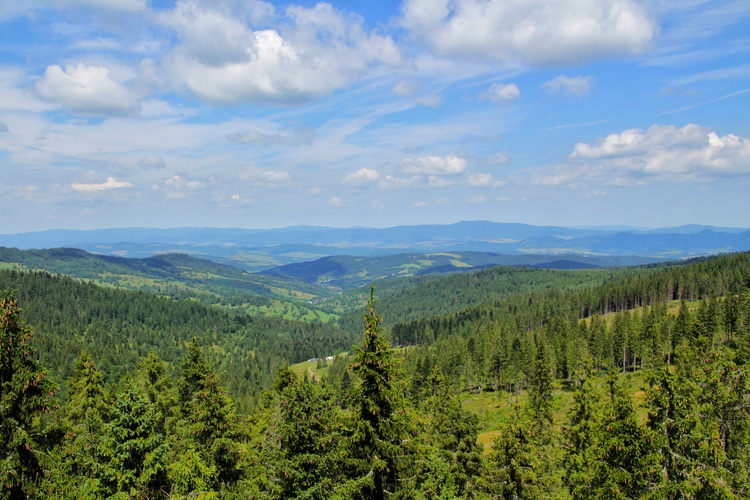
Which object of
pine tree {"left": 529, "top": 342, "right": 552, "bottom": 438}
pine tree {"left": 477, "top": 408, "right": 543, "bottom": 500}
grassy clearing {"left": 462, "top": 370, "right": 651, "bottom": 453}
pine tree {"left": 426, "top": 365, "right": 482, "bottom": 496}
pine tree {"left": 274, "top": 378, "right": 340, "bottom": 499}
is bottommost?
grassy clearing {"left": 462, "top": 370, "right": 651, "bottom": 453}

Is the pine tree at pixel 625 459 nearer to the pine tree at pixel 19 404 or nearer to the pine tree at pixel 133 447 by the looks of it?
the pine tree at pixel 133 447

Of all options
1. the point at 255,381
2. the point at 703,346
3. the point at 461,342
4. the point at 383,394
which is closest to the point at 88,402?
the point at 383,394

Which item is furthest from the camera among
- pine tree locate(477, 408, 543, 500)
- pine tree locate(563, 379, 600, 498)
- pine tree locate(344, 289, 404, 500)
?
pine tree locate(563, 379, 600, 498)

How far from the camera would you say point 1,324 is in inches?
678

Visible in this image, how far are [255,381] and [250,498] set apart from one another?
473ft

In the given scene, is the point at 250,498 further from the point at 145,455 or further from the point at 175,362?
the point at 175,362

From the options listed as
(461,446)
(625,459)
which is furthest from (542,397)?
(625,459)

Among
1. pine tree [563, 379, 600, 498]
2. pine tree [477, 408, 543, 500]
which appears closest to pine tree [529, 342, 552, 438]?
pine tree [563, 379, 600, 498]

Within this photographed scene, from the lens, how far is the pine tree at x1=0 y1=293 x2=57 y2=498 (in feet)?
55.2

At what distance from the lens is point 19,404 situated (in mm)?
17328

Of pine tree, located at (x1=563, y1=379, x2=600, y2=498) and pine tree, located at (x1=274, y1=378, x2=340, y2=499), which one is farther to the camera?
pine tree, located at (x1=563, y1=379, x2=600, y2=498)

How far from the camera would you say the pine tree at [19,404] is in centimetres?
1681

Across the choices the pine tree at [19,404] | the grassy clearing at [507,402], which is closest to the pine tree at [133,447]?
the pine tree at [19,404]

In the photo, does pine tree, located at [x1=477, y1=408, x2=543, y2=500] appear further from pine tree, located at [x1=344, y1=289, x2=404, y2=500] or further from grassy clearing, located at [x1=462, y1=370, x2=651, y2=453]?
grassy clearing, located at [x1=462, y1=370, x2=651, y2=453]
